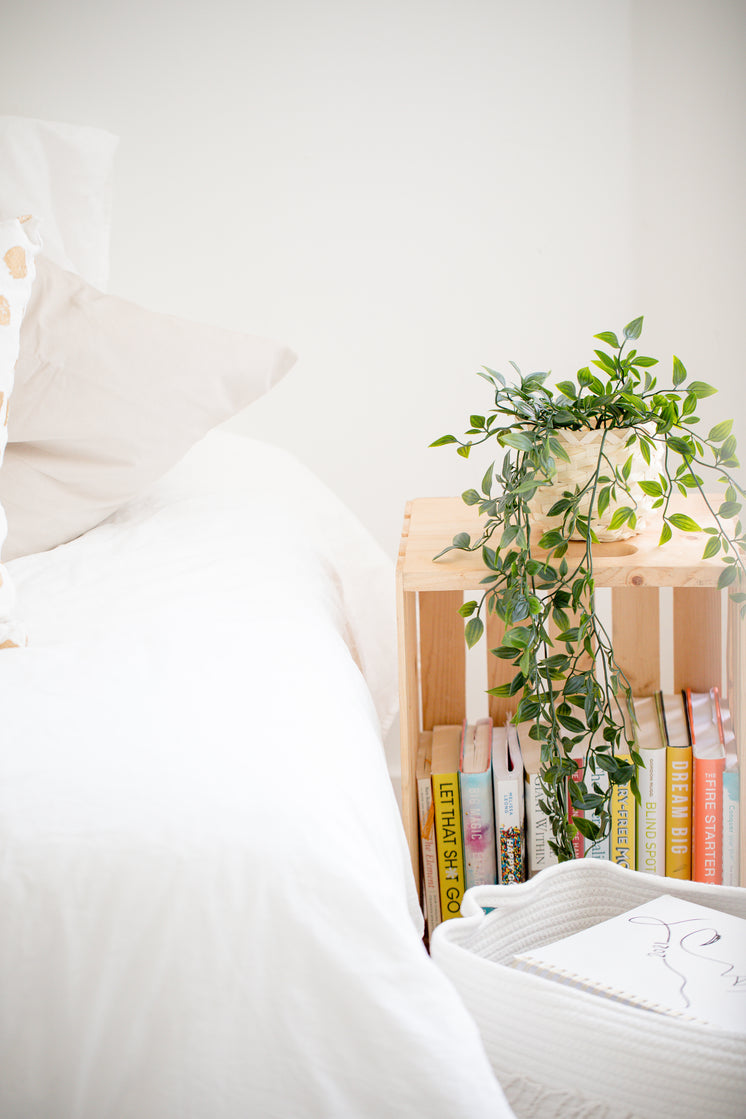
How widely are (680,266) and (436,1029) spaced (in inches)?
52.9

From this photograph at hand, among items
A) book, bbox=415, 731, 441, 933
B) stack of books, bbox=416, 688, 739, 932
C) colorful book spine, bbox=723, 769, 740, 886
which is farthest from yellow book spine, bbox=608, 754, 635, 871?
book, bbox=415, 731, 441, 933

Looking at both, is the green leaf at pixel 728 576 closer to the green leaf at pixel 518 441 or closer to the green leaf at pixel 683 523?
the green leaf at pixel 683 523

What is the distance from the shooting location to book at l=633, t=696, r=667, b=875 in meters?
1.10

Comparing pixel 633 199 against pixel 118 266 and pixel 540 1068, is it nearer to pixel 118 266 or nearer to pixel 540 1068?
pixel 118 266

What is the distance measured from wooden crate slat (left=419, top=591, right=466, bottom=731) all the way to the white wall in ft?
1.34

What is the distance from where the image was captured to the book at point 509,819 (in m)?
1.13

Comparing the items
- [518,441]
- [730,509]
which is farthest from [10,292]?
[730,509]

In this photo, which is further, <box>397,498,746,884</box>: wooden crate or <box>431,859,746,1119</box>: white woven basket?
<box>397,498,746,884</box>: wooden crate

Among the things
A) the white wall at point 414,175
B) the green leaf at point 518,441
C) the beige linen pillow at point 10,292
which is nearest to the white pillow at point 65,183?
the white wall at point 414,175

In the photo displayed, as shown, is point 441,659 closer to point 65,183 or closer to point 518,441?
point 518,441

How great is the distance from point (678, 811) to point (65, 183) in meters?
1.31

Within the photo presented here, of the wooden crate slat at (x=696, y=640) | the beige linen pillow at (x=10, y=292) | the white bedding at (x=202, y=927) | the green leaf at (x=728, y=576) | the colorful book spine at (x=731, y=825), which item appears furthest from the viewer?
the wooden crate slat at (x=696, y=640)

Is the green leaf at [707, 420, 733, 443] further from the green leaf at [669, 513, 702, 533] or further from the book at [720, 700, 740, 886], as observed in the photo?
the book at [720, 700, 740, 886]

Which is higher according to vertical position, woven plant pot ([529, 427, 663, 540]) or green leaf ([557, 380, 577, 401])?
green leaf ([557, 380, 577, 401])
